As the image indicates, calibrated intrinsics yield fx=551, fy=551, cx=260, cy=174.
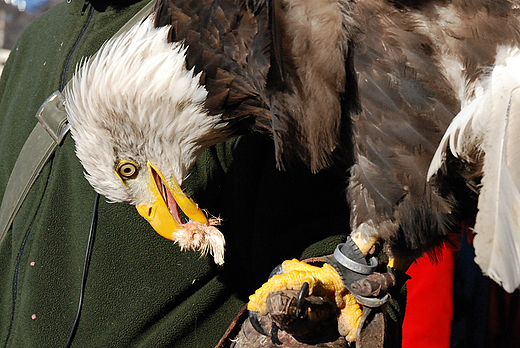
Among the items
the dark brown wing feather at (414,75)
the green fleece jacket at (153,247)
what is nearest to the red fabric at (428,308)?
the green fleece jacket at (153,247)

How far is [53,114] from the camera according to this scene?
1514 mm

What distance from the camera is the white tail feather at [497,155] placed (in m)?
1.05

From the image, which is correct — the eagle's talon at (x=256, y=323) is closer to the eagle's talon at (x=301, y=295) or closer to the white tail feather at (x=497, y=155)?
the eagle's talon at (x=301, y=295)

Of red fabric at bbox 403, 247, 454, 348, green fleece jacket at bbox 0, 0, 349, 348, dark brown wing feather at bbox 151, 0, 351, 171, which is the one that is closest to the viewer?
dark brown wing feather at bbox 151, 0, 351, 171

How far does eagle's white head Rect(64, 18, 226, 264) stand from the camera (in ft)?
4.22

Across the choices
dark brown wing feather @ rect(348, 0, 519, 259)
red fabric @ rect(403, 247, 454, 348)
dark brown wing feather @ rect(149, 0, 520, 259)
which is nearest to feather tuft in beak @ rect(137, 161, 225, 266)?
dark brown wing feather @ rect(149, 0, 520, 259)

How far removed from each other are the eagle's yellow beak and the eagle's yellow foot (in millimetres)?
234

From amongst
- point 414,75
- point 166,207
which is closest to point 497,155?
point 414,75

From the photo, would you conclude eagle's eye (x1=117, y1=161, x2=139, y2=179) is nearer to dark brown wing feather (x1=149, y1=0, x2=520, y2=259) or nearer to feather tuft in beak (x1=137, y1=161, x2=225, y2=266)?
feather tuft in beak (x1=137, y1=161, x2=225, y2=266)

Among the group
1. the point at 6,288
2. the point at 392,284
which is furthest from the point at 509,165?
the point at 6,288

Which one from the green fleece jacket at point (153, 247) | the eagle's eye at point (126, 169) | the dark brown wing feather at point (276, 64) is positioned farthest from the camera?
the green fleece jacket at point (153, 247)

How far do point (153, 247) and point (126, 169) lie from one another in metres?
0.27

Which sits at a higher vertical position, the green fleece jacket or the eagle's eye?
the eagle's eye

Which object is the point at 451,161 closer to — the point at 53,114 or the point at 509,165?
the point at 509,165
